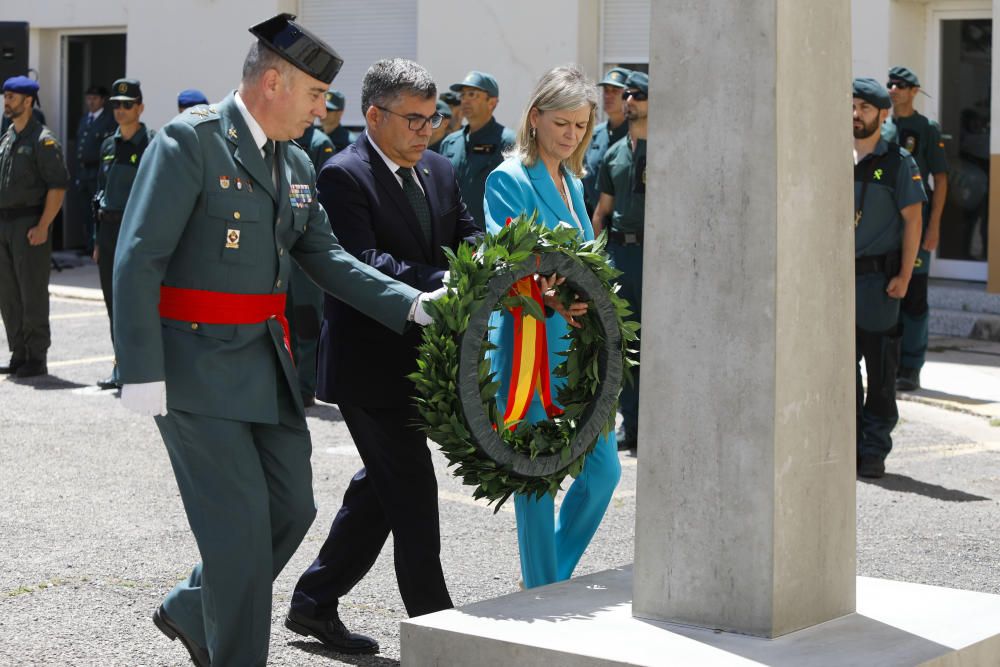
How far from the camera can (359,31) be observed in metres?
18.8

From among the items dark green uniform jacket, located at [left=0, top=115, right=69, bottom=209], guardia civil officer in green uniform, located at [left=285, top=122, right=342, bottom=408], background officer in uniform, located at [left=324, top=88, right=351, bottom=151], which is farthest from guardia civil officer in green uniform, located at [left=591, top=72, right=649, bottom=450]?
dark green uniform jacket, located at [left=0, top=115, right=69, bottom=209]

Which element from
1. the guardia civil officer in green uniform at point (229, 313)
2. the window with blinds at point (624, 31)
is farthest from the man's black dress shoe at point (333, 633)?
the window with blinds at point (624, 31)

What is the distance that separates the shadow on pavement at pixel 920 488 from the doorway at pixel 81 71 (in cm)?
1512

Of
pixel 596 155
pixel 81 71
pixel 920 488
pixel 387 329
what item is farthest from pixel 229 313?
pixel 81 71

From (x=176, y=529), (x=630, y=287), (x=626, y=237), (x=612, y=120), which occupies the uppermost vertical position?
(x=612, y=120)

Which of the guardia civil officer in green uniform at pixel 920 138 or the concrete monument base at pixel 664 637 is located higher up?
the guardia civil officer in green uniform at pixel 920 138

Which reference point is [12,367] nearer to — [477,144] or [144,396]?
[477,144]

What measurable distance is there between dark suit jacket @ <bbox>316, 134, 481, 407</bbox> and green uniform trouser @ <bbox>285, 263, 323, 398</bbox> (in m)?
4.39

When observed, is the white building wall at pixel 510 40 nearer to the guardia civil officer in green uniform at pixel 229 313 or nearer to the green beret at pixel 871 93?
the green beret at pixel 871 93

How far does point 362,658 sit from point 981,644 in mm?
2074

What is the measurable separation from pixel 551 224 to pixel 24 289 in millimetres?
7445

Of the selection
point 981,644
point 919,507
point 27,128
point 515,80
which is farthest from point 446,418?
point 515,80

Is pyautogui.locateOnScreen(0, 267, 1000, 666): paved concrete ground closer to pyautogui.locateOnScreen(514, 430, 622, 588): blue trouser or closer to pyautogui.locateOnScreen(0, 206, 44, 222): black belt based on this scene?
pyautogui.locateOnScreen(514, 430, 622, 588): blue trouser

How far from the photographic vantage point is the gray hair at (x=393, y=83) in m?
5.17
